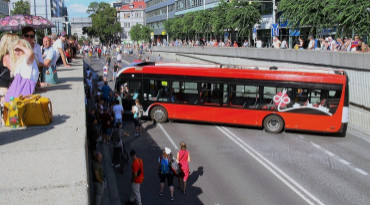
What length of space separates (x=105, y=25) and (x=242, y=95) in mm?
136729

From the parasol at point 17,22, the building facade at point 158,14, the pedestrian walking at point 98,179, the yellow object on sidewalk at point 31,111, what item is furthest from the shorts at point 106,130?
the building facade at point 158,14

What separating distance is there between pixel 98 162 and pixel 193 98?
40.3 ft

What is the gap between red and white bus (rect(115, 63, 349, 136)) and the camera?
797 inches

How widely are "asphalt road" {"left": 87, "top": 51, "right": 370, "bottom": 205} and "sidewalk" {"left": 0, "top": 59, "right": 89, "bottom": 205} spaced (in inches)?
259

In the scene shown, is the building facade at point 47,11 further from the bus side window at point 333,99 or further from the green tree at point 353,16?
the green tree at point 353,16

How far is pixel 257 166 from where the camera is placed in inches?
611

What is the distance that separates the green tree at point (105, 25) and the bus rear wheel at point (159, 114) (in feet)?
433

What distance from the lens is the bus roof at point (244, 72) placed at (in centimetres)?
2025

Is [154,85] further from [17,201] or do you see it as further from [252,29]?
[252,29]

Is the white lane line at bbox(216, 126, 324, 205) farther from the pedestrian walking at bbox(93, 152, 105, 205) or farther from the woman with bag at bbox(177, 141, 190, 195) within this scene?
the pedestrian walking at bbox(93, 152, 105, 205)

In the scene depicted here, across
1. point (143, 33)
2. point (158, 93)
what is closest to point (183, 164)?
point (158, 93)

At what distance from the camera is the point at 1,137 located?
5.85m

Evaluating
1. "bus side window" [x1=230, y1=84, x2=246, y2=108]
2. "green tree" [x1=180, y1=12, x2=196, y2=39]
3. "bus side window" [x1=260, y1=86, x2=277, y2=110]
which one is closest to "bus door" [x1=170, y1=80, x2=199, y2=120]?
"bus side window" [x1=230, y1=84, x2=246, y2=108]

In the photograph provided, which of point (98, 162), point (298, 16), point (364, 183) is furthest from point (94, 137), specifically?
point (298, 16)
